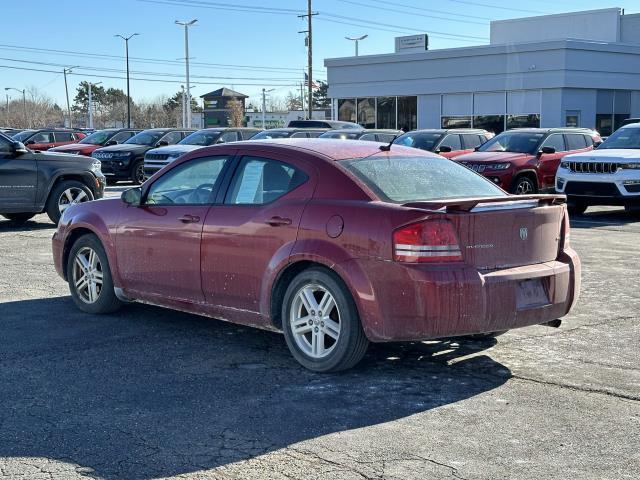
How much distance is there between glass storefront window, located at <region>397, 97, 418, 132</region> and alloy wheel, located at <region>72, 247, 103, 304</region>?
34313 millimetres

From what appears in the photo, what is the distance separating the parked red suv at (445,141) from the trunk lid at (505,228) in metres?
13.9

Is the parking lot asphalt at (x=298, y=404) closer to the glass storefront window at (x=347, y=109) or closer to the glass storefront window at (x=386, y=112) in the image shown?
the glass storefront window at (x=386, y=112)

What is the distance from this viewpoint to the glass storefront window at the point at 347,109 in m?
43.9

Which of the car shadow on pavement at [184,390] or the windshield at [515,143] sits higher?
the windshield at [515,143]

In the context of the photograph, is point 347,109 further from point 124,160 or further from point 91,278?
point 91,278

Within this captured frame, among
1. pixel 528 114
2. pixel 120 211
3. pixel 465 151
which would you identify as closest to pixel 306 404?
pixel 120 211

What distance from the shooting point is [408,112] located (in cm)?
4150

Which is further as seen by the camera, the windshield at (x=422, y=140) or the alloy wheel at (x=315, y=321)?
the windshield at (x=422, y=140)

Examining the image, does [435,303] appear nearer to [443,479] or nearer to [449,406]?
[449,406]

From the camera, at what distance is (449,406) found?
5098 millimetres

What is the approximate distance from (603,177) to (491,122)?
2267cm

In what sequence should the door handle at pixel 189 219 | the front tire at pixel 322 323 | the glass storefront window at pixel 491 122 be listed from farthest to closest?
the glass storefront window at pixel 491 122
the door handle at pixel 189 219
the front tire at pixel 322 323

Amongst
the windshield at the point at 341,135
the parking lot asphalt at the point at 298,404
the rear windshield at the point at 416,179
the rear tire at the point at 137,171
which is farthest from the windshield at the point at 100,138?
the rear windshield at the point at 416,179

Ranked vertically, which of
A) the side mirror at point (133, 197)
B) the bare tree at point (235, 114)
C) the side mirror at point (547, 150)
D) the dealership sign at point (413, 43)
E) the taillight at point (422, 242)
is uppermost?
the dealership sign at point (413, 43)
